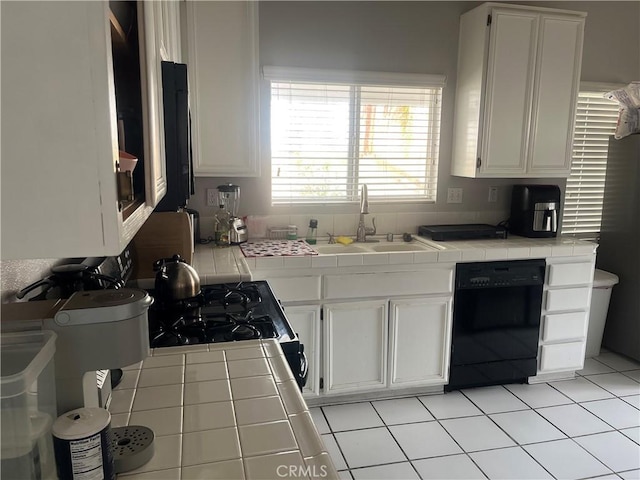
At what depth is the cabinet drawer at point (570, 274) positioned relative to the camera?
10.5 ft

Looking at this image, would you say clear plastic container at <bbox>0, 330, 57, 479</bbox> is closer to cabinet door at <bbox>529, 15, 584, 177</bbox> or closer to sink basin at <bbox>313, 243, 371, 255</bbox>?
sink basin at <bbox>313, 243, 371, 255</bbox>

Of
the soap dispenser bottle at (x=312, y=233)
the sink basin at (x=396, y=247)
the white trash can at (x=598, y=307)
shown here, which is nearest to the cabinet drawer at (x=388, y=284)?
the sink basin at (x=396, y=247)

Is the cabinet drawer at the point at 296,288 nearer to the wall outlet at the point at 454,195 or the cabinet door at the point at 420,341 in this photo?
the cabinet door at the point at 420,341

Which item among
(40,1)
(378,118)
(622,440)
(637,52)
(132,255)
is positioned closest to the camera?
(40,1)

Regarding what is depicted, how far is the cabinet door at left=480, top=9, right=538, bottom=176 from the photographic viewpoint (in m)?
3.19

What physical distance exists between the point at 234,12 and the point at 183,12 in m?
0.28

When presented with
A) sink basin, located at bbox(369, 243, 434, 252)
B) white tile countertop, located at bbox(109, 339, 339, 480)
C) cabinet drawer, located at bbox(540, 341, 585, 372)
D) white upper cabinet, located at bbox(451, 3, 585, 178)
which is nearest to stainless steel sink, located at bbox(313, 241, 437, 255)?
sink basin, located at bbox(369, 243, 434, 252)

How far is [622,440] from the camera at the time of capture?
2648 millimetres

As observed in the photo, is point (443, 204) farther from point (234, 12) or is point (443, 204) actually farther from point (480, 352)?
point (234, 12)

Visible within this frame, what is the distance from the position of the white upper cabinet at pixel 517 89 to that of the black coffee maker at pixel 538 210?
13 cm

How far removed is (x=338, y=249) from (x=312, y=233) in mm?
250

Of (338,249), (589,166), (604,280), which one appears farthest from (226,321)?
(589,166)

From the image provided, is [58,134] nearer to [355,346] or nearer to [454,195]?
[355,346]

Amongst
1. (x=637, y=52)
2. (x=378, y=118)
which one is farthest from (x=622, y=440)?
(x=637, y=52)
